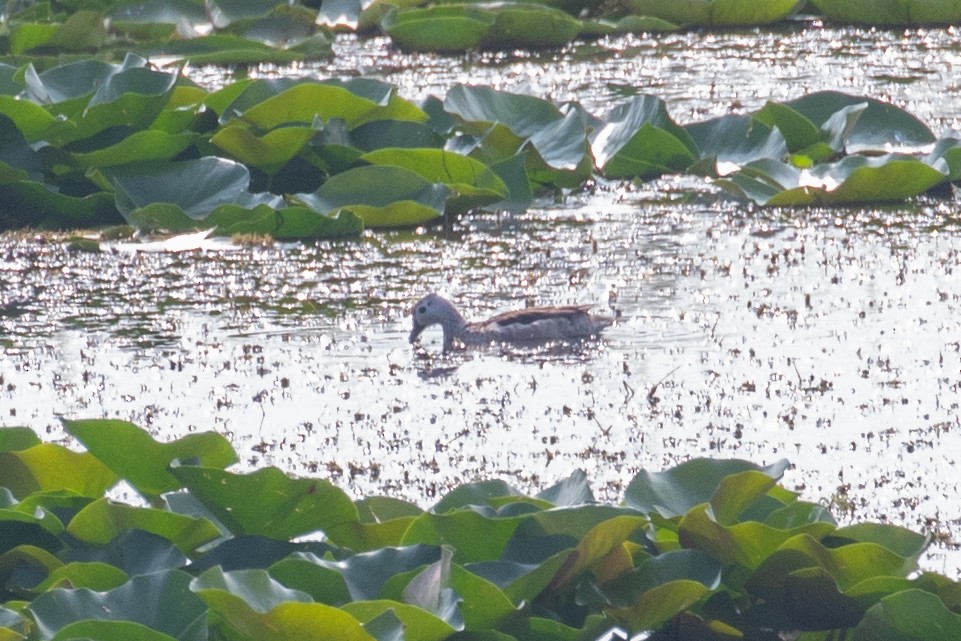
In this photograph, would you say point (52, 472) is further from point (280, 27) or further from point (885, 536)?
point (280, 27)

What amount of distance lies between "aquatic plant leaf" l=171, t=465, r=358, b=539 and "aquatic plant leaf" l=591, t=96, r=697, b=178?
5639mm

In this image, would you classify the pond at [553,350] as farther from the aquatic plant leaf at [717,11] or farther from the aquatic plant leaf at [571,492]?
the aquatic plant leaf at [717,11]

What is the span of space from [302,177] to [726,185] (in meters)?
2.07

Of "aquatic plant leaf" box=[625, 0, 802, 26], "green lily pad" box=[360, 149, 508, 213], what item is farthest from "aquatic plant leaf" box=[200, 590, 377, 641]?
"aquatic plant leaf" box=[625, 0, 802, 26]

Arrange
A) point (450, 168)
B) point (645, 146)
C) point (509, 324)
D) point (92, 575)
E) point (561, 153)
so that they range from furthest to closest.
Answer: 1. point (645, 146)
2. point (561, 153)
3. point (450, 168)
4. point (509, 324)
5. point (92, 575)

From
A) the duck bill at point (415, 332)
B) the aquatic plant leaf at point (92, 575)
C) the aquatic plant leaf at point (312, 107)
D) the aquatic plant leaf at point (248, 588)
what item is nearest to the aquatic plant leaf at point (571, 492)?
the aquatic plant leaf at point (248, 588)

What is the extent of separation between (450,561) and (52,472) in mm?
1303

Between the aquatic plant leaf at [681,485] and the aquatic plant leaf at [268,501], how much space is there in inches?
26.7

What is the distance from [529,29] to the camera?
1366cm

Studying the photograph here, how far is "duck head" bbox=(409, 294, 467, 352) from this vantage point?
690 centimetres

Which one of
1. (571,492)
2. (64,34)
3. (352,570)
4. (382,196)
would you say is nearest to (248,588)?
(352,570)

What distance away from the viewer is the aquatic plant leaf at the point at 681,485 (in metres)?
4.22

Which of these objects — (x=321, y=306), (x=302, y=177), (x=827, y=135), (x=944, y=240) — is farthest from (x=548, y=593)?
(x=827, y=135)

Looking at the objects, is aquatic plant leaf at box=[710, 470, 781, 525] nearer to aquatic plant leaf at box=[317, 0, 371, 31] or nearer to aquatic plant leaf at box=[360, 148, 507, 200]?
aquatic plant leaf at box=[360, 148, 507, 200]
